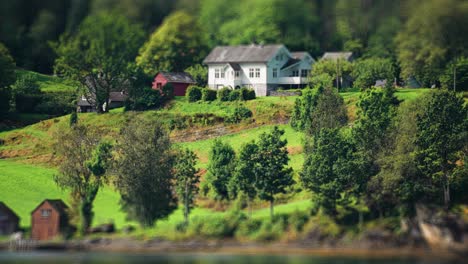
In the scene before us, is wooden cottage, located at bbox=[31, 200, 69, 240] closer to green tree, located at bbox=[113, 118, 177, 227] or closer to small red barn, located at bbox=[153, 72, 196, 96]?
green tree, located at bbox=[113, 118, 177, 227]

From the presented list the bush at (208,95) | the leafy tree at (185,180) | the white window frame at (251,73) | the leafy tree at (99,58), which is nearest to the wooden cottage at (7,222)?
the leafy tree at (185,180)

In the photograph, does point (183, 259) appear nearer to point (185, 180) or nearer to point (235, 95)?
point (185, 180)

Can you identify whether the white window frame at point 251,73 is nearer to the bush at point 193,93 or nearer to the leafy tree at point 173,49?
the bush at point 193,93

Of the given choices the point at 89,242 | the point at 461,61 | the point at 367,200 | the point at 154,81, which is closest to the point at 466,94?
the point at 461,61

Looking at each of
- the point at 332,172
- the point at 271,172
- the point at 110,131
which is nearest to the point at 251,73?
the point at 110,131

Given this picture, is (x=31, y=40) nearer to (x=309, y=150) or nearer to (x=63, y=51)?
(x=63, y=51)

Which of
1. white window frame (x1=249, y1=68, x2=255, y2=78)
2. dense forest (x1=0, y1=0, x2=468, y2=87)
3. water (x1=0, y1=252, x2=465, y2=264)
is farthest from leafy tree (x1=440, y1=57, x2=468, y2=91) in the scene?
water (x1=0, y1=252, x2=465, y2=264)
